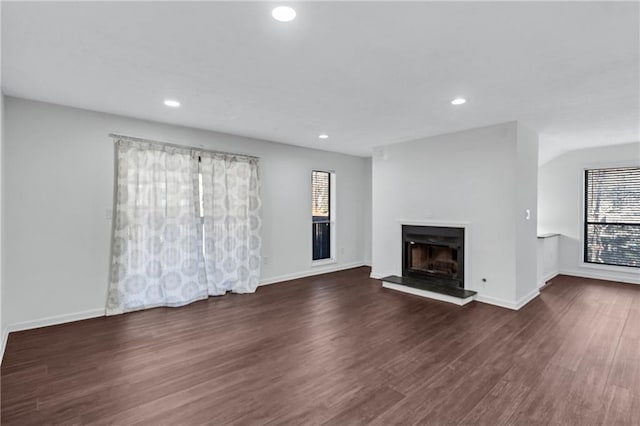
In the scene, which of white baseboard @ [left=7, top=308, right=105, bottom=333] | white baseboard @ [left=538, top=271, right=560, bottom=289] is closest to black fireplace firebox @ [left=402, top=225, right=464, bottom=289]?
white baseboard @ [left=538, top=271, right=560, bottom=289]

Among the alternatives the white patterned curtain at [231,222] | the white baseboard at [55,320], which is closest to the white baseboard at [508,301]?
the white patterned curtain at [231,222]

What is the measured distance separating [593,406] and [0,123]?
568cm

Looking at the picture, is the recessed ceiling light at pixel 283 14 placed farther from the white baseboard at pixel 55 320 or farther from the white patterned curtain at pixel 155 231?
the white baseboard at pixel 55 320

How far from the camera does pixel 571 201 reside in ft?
20.9

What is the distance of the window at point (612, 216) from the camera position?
18.9ft

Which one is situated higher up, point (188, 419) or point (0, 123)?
point (0, 123)

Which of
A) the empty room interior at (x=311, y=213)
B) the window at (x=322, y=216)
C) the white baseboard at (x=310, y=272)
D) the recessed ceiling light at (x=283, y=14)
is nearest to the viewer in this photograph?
the recessed ceiling light at (x=283, y=14)

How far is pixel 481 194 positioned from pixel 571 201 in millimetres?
3306

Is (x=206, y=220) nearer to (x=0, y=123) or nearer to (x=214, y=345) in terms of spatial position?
(x=214, y=345)

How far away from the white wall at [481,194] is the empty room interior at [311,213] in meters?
0.03

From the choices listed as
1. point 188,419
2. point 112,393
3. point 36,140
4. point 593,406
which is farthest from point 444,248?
point 36,140

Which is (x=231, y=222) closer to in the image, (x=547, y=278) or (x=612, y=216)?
(x=547, y=278)

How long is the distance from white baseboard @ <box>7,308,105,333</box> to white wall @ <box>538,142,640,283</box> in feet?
27.4

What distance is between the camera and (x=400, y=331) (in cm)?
347
